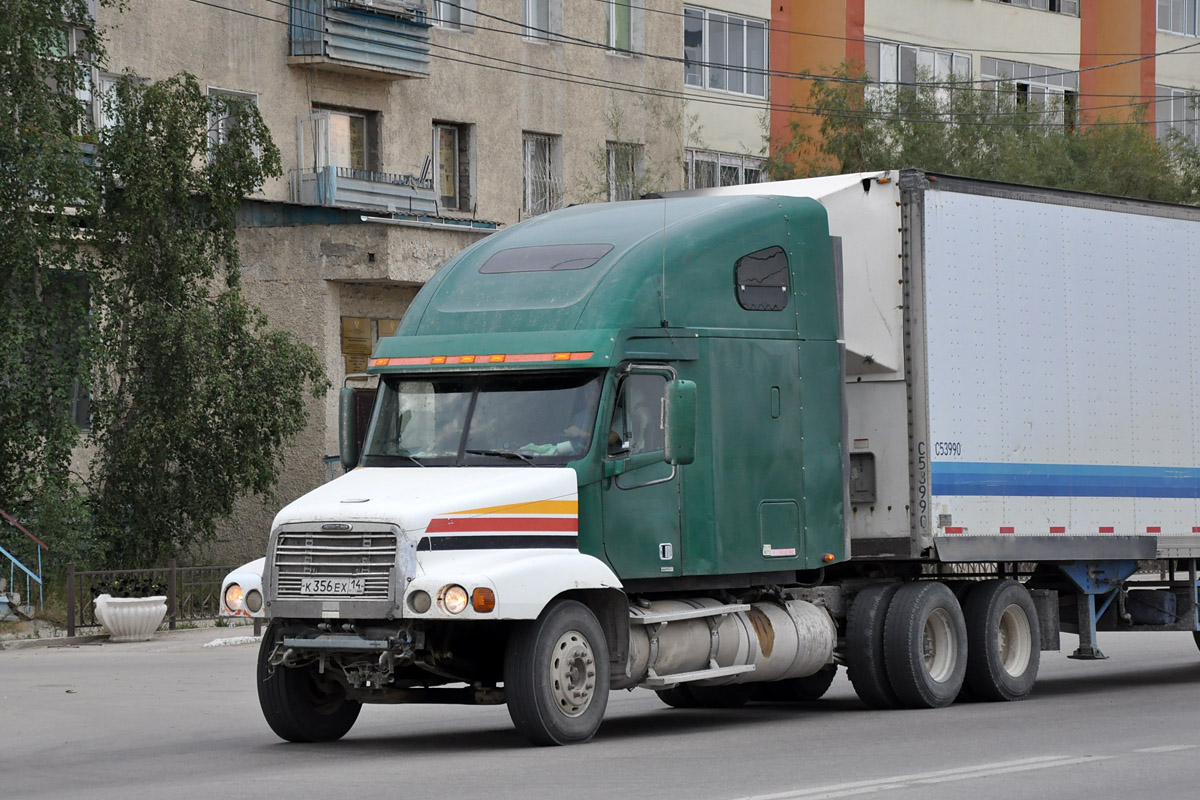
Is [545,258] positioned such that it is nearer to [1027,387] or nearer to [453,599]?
[453,599]

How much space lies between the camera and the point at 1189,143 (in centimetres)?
4519

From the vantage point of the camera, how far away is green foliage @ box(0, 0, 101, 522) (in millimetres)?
25891

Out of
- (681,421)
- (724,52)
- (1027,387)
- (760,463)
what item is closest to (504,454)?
(681,421)

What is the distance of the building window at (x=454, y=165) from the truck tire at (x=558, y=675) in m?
25.1

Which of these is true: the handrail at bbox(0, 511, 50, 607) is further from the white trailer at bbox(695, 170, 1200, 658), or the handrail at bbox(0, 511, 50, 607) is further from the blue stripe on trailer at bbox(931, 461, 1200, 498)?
the blue stripe on trailer at bbox(931, 461, 1200, 498)

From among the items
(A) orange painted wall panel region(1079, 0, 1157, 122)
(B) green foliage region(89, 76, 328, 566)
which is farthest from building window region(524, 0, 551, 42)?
(A) orange painted wall panel region(1079, 0, 1157, 122)

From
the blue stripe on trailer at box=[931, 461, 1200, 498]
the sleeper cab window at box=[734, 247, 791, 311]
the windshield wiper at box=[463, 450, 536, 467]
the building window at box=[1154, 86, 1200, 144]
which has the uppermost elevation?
the building window at box=[1154, 86, 1200, 144]

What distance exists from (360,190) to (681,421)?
22.3 metres

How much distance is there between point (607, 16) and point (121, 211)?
591 inches

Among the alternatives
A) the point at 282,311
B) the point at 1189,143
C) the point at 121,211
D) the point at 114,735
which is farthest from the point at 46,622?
the point at 1189,143

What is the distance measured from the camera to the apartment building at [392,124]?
109 ft

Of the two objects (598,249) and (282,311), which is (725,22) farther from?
(598,249)

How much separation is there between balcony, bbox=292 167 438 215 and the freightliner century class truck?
1892 cm

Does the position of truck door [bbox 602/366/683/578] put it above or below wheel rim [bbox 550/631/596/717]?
above
